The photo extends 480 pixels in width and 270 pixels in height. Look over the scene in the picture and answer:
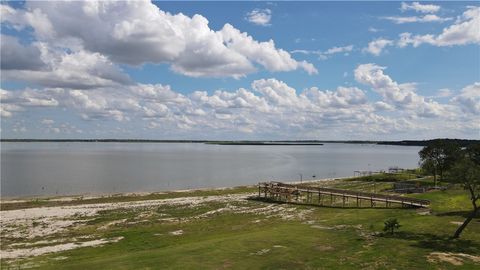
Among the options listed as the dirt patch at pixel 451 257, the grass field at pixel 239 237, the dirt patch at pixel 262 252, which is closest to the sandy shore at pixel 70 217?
the grass field at pixel 239 237

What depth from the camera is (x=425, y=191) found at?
6600cm

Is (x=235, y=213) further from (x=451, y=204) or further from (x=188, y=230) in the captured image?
(x=451, y=204)

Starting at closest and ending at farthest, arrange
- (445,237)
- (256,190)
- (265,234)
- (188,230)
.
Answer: (445,237)
(265,234)
(188,230)
(256,190)

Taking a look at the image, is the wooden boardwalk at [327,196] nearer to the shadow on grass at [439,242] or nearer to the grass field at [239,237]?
the grass field at [239,237]

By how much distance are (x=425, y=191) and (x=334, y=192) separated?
14.1 metres

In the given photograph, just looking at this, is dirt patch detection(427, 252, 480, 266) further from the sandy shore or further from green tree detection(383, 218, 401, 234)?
the sandy shore

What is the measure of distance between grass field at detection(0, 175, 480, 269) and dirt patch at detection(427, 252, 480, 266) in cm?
6

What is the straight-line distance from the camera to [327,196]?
7306 cm

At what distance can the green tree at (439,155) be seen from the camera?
84.7 m

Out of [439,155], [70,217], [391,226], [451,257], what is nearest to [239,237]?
[391,226]

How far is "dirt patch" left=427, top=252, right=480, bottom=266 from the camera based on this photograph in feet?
85.1

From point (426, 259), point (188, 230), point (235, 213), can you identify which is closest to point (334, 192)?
point (235, 213)

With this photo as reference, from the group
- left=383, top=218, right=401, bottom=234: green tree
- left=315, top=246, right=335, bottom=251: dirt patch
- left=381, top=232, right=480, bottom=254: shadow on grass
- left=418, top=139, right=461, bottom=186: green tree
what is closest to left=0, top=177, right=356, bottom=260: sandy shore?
left=383, top=218, right=401, bottom=234: green tree

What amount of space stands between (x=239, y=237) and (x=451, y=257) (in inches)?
632
